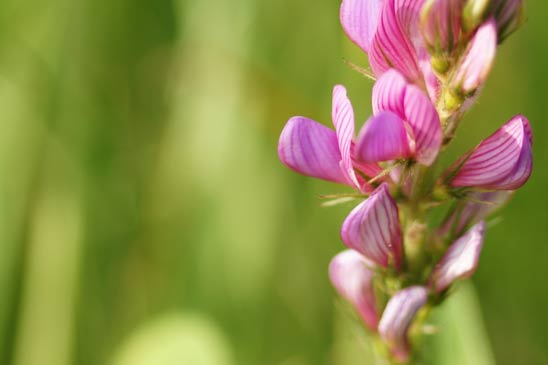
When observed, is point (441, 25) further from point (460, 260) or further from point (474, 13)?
point (460, 260)

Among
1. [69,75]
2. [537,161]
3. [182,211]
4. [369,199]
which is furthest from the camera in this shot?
[537,161]

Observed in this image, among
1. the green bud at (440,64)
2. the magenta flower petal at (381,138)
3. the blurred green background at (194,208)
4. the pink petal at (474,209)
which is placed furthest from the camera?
the blurred green background at (194,208)

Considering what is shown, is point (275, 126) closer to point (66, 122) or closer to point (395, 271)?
point (66, 122)

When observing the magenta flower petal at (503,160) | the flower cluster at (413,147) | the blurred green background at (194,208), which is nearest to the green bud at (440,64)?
the flower cluster at (413,147)

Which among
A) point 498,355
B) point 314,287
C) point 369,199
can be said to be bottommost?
point 498,355

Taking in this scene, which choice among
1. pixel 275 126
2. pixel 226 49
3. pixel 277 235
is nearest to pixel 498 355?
pixel 277 235

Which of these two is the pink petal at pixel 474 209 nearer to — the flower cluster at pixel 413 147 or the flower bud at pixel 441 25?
the flower cluster at pixel 413 147

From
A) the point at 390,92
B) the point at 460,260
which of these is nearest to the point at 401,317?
the point at 460,260

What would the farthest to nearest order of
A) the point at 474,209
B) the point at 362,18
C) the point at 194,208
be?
the point at 194,208, the point at 474,209, the point at 362,18
